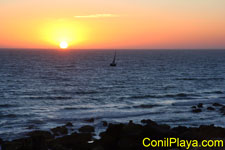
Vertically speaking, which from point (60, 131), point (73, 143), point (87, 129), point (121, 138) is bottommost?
point (60, 131)

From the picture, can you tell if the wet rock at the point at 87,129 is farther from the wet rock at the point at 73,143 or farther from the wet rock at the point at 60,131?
the wet rock at the point at 73,143

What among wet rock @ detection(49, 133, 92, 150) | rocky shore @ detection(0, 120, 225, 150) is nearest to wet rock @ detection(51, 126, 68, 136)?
rocky shore @ detection(0, 120, 225, 150)

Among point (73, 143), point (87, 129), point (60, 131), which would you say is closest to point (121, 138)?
point (73, 143)

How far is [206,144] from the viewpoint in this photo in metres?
15.3

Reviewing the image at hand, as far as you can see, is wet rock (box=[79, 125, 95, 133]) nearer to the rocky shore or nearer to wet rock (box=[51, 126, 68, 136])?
wet rock (box=[51, 126, 68, 136])

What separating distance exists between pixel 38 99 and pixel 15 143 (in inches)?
936

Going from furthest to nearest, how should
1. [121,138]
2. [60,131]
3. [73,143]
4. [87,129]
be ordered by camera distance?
[87,129], [60,131], [73,143], [121,138]

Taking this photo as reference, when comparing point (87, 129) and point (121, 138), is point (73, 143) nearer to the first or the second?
point (121, 138)

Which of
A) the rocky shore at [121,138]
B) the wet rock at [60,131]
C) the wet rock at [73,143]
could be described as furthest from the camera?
the wet rock at [60,131]

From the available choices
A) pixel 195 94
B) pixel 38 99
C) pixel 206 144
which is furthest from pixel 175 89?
pixel 206 144

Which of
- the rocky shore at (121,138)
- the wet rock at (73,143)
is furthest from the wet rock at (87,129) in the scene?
the rocky shore at (121,138)

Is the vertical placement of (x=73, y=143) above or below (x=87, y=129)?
above

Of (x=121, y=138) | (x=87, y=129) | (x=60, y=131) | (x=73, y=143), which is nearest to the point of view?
(x=121, y=138)

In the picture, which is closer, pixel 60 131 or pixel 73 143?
pixel 73 143
